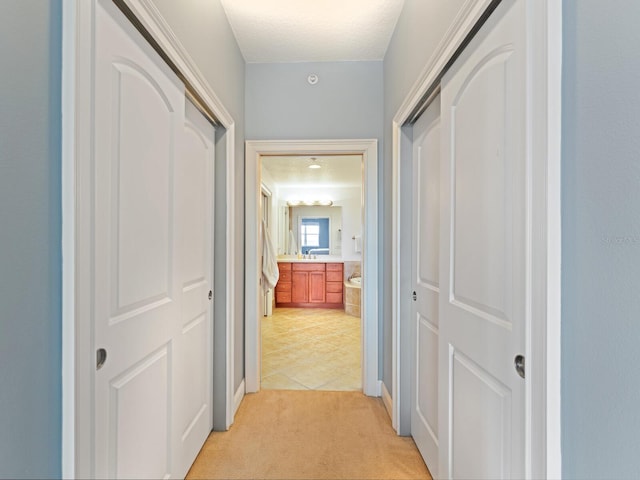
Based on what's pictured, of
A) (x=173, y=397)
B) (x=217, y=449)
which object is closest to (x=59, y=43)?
(x=173, y=397)

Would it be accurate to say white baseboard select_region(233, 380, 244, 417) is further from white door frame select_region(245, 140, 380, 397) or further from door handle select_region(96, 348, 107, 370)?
door handle select_region(96, 348, 107, 370)

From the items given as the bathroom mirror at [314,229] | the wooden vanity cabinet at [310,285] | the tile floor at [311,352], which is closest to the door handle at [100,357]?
the tile floor at [311,352]

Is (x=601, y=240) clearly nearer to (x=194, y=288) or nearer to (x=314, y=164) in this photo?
(x=194, y=288)

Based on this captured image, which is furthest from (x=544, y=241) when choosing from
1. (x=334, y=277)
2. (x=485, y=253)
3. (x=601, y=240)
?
(x=334, y=277)

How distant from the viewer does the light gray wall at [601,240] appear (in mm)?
545

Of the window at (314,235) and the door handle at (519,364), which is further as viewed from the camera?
the window at (314,235)

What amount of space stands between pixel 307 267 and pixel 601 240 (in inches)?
206

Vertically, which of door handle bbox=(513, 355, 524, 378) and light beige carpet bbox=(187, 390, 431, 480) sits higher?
door handle bbox=(513, 355, 524, 378)

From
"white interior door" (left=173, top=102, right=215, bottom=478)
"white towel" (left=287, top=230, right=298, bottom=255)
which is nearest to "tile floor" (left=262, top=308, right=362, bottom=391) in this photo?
"white interior door" (left=173, top=102, right=215, bottom=478)

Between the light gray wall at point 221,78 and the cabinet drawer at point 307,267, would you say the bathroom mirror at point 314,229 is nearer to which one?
the cabinet drawer at point 307,267

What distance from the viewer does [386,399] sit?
7.31 ft

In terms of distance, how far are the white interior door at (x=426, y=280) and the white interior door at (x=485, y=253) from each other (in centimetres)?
21

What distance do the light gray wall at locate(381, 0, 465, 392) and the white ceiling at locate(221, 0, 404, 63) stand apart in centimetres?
12

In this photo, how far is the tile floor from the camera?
2705 millimetres
